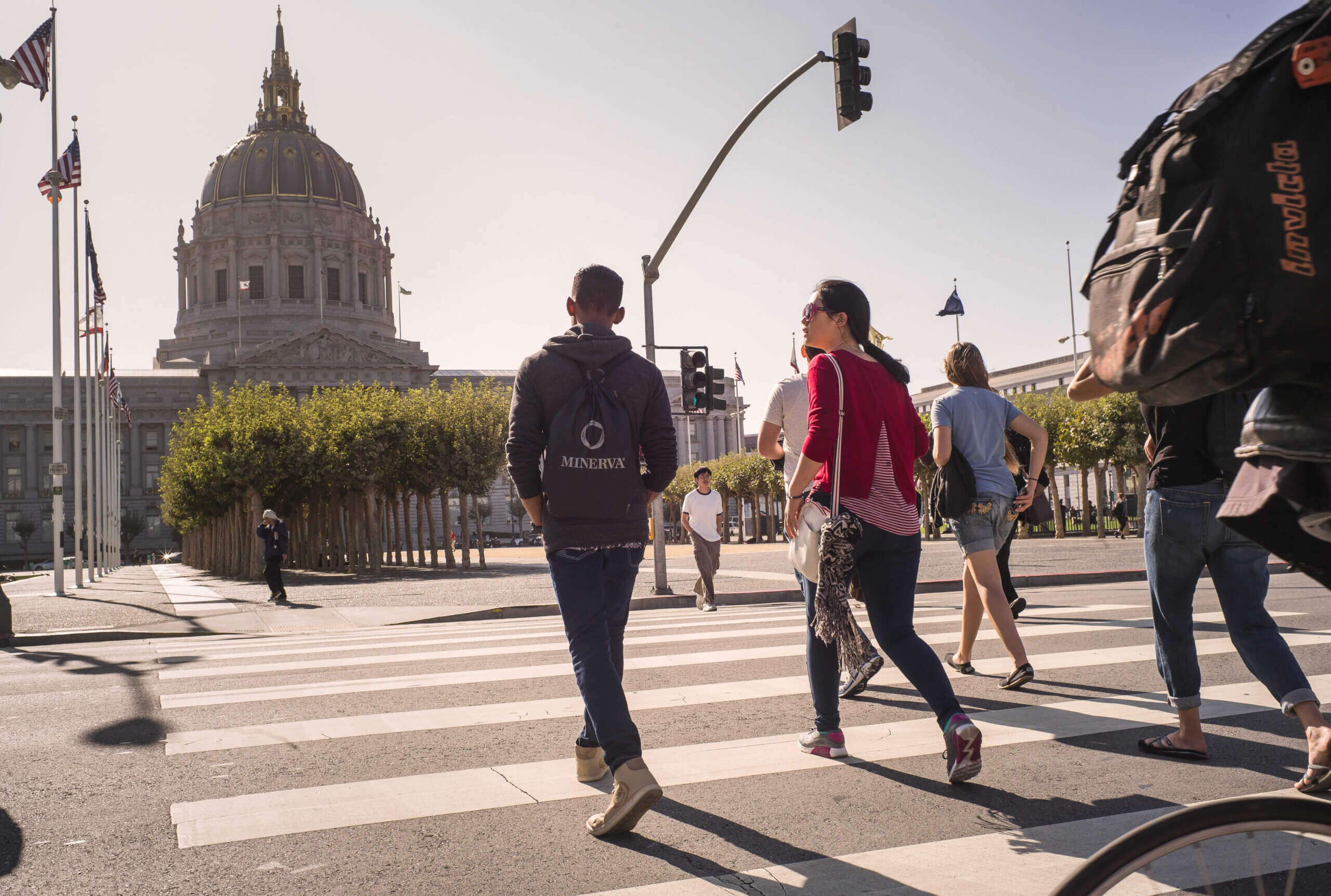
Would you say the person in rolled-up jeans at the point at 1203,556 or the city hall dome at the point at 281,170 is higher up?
the city hall dome at the point at 281,170

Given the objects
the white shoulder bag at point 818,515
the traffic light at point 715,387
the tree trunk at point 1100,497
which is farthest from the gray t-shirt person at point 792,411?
the tree trunk at point 1100,497

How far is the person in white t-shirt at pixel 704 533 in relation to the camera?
1335cm

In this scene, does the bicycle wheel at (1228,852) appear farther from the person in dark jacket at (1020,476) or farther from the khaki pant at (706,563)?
the khaki pant at (706,563)

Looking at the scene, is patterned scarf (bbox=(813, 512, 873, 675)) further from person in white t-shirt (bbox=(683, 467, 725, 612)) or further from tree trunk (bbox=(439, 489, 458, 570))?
tree trunk (bbox=(439, 489, 458, 570))

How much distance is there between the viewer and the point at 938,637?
339 inches

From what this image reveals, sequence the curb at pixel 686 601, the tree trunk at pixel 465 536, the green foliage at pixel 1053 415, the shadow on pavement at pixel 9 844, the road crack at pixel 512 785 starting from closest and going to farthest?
the shadow on pavement at pixel 9 844, the road crack at pixel 512 785, the curb at pixel 686 601, the tree trunk at pixel 465 536, the green foliage at pixel 1053 415

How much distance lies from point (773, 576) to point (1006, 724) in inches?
556

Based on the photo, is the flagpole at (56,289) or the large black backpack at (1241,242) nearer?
the large black backpack at (1241,242)

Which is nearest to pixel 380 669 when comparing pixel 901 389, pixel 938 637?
pixel 938 637

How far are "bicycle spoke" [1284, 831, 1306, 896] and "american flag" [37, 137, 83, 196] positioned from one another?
26394 millimetres

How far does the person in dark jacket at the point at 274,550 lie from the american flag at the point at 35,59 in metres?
9.45

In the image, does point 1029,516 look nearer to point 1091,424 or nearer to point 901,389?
point 901,389

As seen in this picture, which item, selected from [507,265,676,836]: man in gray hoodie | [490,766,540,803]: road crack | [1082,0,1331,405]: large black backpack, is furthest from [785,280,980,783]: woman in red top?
[1082,0,1331,405]: large black backpack

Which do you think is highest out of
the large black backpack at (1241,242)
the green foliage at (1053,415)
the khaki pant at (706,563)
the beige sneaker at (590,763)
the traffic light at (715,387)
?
the green foliage at (1053,415)
